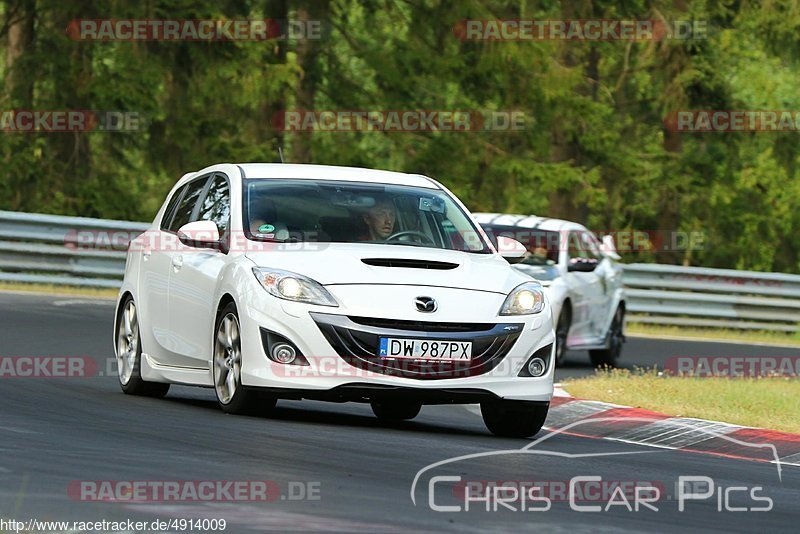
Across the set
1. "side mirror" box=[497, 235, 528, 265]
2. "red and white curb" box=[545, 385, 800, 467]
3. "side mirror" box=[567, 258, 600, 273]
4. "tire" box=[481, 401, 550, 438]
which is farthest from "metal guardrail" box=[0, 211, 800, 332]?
"tire" box=[481, 401, 550, 438]

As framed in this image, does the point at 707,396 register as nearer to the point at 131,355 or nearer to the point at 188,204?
the point at 188,204

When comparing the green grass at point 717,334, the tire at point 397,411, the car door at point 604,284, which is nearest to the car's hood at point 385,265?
the tire at point 397,411

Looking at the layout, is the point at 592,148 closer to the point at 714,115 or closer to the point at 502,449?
the point at 714,115

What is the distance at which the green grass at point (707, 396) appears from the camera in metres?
13.6

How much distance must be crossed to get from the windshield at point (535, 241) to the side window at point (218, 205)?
7.98 meters

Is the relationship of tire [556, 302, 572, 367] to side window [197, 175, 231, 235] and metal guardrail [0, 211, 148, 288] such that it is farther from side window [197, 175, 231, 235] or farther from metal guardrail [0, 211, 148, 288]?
metal guardrail [0, 211, 148, 288]

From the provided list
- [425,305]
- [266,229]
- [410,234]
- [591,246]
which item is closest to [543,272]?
[591,246]

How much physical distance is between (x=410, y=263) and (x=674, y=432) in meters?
2.52

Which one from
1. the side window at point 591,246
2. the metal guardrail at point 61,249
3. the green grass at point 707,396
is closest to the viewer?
the green grass at point 707,396

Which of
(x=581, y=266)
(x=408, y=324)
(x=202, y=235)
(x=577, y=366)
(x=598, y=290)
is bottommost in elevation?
(x=577, y=366)

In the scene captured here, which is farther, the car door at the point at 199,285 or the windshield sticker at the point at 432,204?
the windshield sticker at the point at 432,204

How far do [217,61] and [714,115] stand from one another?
11921 mm

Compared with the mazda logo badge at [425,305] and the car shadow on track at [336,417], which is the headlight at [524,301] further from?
the car shadow on track at [336,417]

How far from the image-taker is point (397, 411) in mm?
13156
